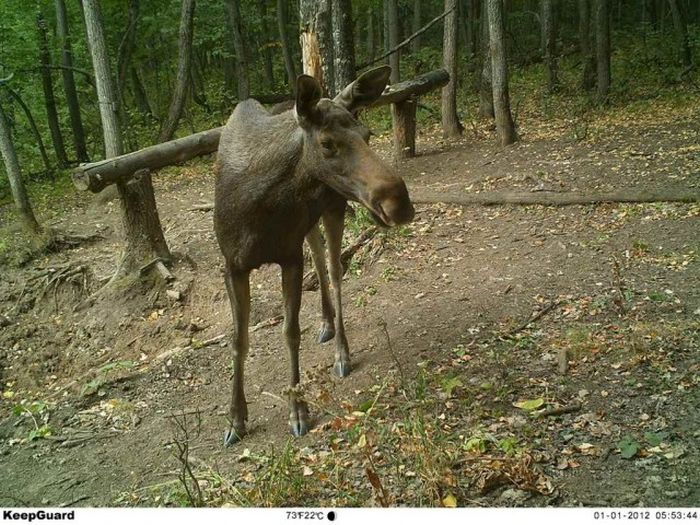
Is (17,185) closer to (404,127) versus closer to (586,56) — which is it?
(404,127)

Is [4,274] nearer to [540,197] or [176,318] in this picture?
[176,318]

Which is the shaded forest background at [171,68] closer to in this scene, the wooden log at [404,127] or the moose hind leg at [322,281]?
the wooden log at [404,127]

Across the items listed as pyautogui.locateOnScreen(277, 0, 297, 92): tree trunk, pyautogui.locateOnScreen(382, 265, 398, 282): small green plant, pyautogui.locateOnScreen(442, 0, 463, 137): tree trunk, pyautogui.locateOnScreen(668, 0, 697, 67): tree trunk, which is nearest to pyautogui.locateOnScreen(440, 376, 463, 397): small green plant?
pyautogui.locateOnScreen(382, 265, 398, 282): small green plant

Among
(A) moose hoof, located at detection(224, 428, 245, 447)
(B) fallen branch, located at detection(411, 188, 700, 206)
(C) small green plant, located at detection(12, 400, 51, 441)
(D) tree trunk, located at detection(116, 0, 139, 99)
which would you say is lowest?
(C) small green plant, located at detection(12, 400, 51, 441)

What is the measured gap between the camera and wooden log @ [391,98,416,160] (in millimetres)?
10836

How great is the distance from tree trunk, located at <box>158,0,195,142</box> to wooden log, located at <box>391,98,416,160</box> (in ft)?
11.3

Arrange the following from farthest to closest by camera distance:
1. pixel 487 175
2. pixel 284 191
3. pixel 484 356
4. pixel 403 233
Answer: pixel 487 175, pixel 403 233, pixel 484 356, pixel 284 191

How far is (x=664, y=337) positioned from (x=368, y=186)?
7.87 ft

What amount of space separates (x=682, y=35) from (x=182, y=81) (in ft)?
52.8

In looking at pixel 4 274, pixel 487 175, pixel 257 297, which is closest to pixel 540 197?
pixel 487 175

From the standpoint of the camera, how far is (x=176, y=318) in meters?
7.05

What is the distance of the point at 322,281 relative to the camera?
218 inches

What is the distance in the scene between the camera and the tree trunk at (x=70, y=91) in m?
13.3

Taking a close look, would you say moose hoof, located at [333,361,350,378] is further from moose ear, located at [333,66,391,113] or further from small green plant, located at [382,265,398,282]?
moose ear, located at [333,66,391,113]
